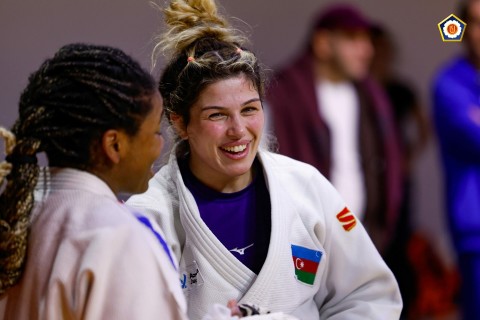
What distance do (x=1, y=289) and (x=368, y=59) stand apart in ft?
9.85

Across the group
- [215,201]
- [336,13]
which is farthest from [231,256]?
[336,13]

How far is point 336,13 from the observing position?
4414 mm

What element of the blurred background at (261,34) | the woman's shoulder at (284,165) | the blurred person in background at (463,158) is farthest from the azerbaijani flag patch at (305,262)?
the blurred person in background at (463,158)

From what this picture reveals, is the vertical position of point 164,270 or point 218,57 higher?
point 218,57

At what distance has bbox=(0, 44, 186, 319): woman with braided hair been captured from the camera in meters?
1.85

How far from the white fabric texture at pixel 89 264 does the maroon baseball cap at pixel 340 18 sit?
266cm

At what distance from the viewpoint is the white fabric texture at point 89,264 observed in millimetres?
1839

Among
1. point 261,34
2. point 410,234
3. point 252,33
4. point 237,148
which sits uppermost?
point 252,33

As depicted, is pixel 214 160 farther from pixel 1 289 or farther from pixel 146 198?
pixel 1 289

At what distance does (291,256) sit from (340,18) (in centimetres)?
221

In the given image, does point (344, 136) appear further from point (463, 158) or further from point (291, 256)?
point (291, 256)

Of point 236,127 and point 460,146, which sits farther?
point 460,146

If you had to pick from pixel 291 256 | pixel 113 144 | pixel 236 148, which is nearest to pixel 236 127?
pixel 236 148

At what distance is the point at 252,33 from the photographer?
327cm
